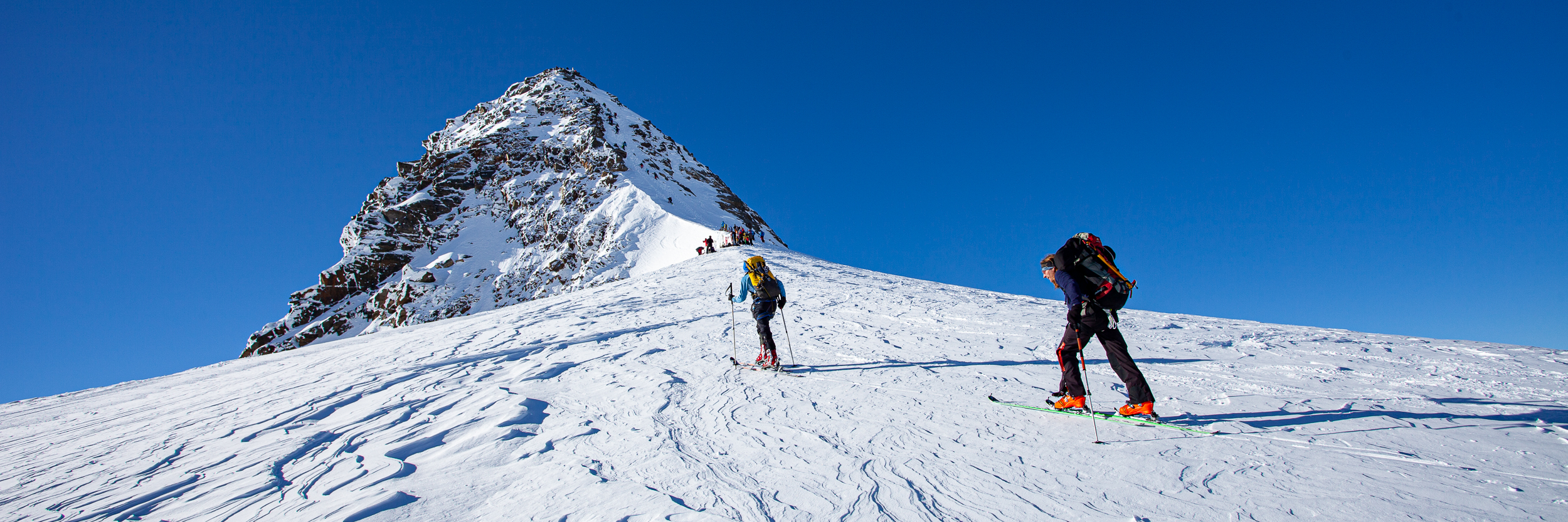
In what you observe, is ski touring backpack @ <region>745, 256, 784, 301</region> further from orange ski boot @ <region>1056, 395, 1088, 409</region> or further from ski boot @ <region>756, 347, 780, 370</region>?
orange ski boot @ <region>1056, 395, 1088, 409</region>

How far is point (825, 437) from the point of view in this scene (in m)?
4.79

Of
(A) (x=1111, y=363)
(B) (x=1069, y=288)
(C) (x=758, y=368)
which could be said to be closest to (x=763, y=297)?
(C) (x=758, y=368)

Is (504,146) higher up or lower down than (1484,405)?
higher up

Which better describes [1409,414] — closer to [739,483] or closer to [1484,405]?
[1484,405]

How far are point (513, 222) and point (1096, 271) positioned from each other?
67539 mm

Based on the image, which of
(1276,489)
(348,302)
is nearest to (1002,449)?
(1276,489)

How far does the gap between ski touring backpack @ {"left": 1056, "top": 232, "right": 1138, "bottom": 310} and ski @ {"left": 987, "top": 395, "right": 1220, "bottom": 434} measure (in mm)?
977

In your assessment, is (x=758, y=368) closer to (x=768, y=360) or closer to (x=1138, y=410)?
(x=768, y=360)

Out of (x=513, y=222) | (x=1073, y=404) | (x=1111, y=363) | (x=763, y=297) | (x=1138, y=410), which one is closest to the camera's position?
(x=1138, y=410)

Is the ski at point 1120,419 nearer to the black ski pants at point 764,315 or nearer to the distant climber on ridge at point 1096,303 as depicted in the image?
the distant climber on ridge at point 1096,303

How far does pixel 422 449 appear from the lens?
491 cm

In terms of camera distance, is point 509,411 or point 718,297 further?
point 718,297

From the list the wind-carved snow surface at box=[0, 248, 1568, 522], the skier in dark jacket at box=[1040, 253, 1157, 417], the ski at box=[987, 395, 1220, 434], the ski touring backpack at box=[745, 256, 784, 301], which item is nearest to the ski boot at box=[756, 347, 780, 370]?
the wind-carved snow surface at box=[0, 248, 1568, 522]

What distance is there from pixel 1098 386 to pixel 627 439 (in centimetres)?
536
